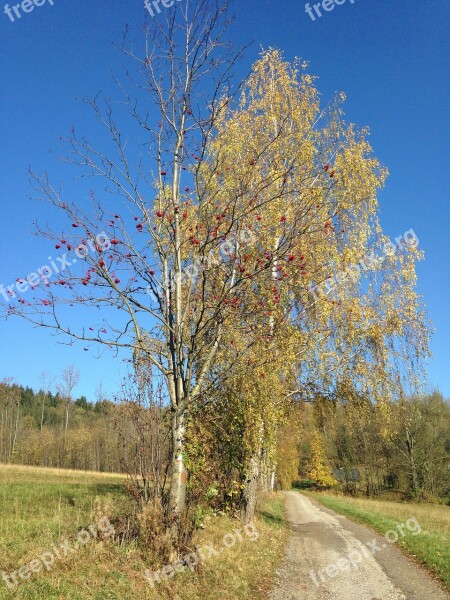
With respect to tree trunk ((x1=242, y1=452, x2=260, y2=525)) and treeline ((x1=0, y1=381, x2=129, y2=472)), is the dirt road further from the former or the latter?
treeline ((x1=0, y1=381, x2=129, y2=472))

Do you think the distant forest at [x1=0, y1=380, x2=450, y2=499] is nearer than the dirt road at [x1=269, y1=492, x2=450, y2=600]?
No

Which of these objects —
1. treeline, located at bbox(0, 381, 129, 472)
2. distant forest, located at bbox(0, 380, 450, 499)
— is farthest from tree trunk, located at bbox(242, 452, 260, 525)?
treeline, located at bbox(0, 381, 129, 472)

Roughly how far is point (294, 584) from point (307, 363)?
22.4 feet

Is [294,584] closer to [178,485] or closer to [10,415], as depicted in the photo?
[178,485]

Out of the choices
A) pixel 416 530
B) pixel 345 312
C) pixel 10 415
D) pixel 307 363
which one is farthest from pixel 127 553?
pixel 10 415

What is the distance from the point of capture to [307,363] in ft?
46.4

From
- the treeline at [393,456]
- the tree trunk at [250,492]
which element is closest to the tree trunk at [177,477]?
the tree trunk at [250,492]

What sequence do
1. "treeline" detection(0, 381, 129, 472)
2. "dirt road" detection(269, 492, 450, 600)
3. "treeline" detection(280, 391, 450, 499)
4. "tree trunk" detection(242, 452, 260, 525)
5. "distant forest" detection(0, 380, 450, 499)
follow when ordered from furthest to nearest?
"treeline" detection(0, 381, 129, 472) → "treeline" detection(280, 391, 450, 499) → "tree trunk" detection(242, 452, 260, 525) → "distant forest" detection(0, 380, 450, 499) → "dirt road" detection(269, 492, 450, 600)

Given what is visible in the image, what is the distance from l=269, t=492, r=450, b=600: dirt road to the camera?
25.3 ft

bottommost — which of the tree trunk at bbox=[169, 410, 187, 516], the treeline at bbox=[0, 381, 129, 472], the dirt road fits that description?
the dirt road

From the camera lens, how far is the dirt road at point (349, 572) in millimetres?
7715

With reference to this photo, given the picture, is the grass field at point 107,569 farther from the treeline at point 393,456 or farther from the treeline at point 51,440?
the treeline at point 51,440

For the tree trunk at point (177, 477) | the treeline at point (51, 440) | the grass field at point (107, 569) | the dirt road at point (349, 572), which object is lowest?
the dirt road at point (349, 572)

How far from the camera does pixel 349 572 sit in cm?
Answer: 914
